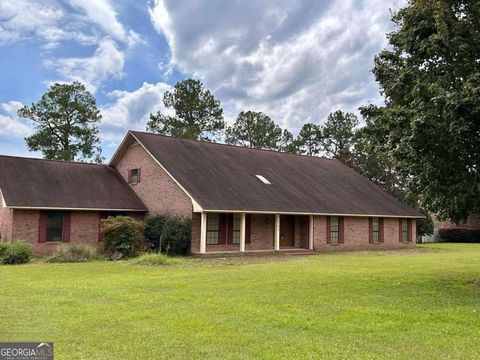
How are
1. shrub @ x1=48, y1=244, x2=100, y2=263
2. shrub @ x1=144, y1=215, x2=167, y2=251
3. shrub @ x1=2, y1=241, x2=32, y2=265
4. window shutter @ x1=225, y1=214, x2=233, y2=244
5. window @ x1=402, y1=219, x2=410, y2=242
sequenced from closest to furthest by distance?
shrub @ x1=2, y1=241, x2=32, y2=265 < shrub @ x1=48, y1=244, x2=100, y2=263 < shrub @ x1=144, y1=215, x2=167, y2=251 < window shutter @ x1=225, y1=214, x2=233, y2=244 < window @ x1=402, y1=219, x2=410, y2=242

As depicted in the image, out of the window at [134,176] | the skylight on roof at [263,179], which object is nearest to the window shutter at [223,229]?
the skylight on roof at [263,179]

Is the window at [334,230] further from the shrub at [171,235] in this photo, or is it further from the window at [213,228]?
the shrub at [171,235]

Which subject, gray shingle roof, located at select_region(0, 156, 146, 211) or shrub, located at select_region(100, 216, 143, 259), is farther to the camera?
gray shingle roof, located at select_region(0, 156, 146, 211)

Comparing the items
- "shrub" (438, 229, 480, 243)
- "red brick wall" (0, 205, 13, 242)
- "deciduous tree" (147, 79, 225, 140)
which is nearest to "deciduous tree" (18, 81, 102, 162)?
"deciduous tree" (147, 79, 225, 140)

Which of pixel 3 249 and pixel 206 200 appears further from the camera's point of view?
pixel 206 200

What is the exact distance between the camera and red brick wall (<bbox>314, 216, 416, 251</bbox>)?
27.2 m

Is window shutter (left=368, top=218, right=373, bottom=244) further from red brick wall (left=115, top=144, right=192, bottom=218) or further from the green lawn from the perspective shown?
the green lawn

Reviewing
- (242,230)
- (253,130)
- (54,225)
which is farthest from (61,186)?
(253,130)

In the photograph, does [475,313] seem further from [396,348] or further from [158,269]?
[158,269]

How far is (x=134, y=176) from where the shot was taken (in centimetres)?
2753

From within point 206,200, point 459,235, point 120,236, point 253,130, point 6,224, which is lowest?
point 459,235

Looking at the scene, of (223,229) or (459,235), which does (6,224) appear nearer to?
(223,229)

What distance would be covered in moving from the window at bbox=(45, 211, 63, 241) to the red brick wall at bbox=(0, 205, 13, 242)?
5.36ft

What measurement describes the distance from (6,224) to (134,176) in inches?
288
